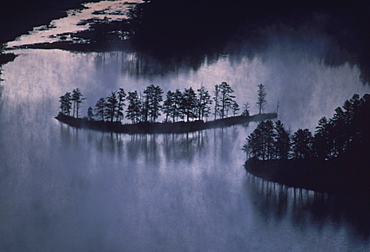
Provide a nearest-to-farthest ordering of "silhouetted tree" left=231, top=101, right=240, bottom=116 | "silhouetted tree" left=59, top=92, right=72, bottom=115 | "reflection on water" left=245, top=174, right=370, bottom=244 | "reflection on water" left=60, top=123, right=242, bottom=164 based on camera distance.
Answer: "reflection on water" left=245, top=174, right=370, bottom=244 → "reflection on water" left=60, top=123, right=242, bottom=164 → "silhouetted tree" left=59, top=92, right=72, bottom=115 → "silhouetted tree" left=231, top=101, right=240, bottom=116

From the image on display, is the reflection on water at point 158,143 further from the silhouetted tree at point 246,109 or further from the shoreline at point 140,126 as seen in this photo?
the silhouetted tree at point 246,109

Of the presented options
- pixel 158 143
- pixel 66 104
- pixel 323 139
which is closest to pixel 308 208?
pixel 323 139

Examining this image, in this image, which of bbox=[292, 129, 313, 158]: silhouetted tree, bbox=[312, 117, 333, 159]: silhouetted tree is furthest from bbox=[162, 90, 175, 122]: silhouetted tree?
bbox=[312, 117, 333, 159]: silhouetted tree

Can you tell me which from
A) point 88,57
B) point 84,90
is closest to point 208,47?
point 88,57

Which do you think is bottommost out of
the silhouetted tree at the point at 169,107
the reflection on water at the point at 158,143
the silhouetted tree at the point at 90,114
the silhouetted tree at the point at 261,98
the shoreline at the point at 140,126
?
the reflection on water at the point at 158,143

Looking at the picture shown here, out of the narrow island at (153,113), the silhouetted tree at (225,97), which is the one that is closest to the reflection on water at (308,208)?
the narrow island at (153,113)

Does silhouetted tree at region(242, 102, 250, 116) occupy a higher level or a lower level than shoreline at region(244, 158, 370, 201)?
higher

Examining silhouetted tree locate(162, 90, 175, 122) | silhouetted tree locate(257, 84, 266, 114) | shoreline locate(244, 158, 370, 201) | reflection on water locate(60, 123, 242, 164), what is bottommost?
shoreline locate(244, 158, 370, 201)

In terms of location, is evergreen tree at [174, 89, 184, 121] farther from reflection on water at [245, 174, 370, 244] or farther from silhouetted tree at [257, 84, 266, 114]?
reflection on water at [245, 174, 370, 244]
